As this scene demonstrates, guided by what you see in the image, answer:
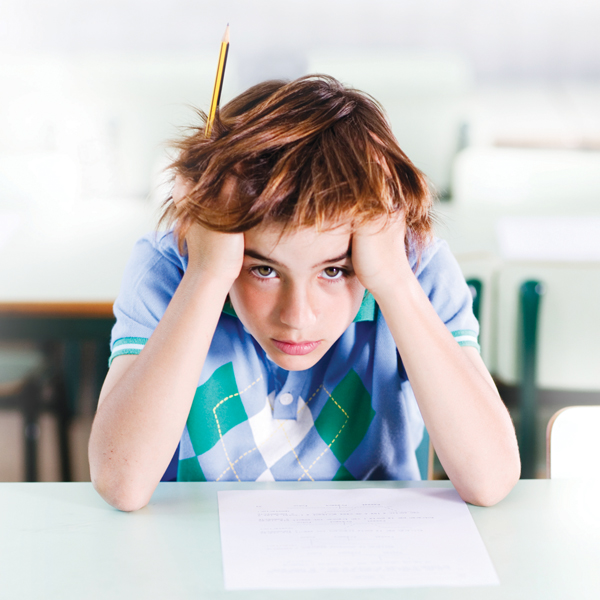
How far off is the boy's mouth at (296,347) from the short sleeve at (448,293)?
0.20m

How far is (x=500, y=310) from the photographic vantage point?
1.90 metres

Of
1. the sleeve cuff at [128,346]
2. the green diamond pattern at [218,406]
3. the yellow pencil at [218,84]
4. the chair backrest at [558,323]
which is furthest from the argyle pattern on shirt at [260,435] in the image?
the chair backrest at [558,323]

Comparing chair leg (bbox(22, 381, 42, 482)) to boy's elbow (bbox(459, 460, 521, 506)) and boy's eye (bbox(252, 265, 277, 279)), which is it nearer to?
boy's eye (bbox(252, 265, 277, 279))

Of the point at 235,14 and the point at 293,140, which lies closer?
the point at 293,140

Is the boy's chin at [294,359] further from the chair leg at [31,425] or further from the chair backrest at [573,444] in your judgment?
the chair leg at [31,425]

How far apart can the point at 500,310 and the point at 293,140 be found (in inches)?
54.0

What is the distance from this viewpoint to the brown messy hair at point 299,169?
66 cm

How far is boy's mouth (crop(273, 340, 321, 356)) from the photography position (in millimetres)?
747

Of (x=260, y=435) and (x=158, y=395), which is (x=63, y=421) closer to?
(x=260, y=435)

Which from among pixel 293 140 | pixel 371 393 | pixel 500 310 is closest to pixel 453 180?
pixel 500 310

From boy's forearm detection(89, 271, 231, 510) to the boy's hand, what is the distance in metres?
0.15

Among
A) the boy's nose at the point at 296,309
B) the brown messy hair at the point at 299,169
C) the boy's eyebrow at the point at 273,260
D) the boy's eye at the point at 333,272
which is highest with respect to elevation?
the brown messy hair at the point at 299,169

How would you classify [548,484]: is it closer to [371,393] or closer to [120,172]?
[371,393]

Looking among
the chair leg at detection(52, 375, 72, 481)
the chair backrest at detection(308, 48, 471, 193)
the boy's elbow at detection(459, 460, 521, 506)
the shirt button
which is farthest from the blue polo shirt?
the chair backrest at detection(308, 48, 471, 193)
